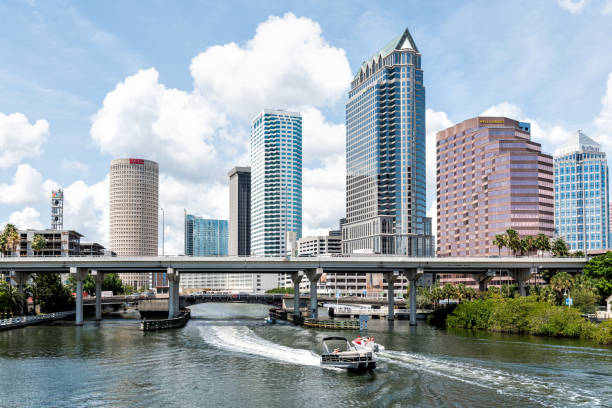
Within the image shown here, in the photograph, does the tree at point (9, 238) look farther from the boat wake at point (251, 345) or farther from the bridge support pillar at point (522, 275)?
the bridge support pillar at point (522, 275)

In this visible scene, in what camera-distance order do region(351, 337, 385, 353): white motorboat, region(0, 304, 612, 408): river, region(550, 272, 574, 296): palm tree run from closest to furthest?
region(0, 304, 612, 408): river
region(351, 337, 385, 353): white motorboat
region(550, 272, 574, 296): palm tree

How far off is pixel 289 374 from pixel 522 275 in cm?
9157

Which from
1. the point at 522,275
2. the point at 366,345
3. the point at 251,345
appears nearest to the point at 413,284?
the point at 522,275

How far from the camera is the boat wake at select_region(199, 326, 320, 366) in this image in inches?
3031

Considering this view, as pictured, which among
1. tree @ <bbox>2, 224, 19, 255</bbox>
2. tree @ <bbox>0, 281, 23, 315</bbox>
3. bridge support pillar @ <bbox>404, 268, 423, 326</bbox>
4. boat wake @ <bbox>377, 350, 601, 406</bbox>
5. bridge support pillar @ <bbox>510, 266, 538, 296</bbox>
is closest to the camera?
boat wake @ <bbox>377, 350, 601, 406</bbox>

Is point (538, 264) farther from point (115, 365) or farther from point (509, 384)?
point (115, 365)

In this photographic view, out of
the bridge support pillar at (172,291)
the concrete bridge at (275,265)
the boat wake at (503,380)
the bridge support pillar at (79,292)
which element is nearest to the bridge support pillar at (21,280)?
the concrete bridge at (275,265)

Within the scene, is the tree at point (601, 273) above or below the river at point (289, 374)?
above

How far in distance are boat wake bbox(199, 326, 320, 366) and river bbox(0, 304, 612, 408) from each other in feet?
0.62

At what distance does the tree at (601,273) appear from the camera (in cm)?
11681

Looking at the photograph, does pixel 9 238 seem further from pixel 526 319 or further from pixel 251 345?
pixel 526 319

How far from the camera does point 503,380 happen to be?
5953 centimetres

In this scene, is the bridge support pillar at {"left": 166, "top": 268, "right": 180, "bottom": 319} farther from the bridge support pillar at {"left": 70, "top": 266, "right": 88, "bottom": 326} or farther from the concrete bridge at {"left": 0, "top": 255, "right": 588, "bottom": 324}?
the bridge support pillar at {"left": 70, "top": 266, "right": 88, "bottom": 326}

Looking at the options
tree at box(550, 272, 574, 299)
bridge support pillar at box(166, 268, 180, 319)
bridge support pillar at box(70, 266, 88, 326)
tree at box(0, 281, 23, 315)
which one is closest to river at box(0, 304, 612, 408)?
tree at box(0, 281, 23, 315)
